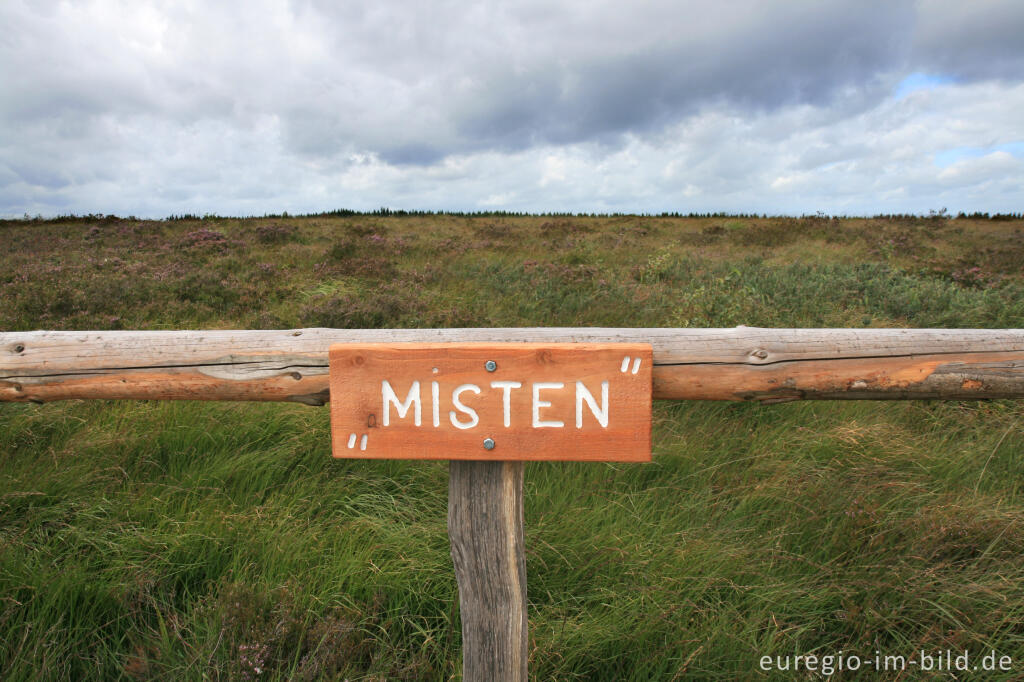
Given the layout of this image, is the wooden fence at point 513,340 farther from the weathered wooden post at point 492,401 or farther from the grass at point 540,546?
the grass at point 540,546

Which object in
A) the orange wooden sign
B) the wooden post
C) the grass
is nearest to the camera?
the orange wooden sign

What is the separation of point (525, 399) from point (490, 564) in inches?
23.0

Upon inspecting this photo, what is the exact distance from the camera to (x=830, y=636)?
2.29 meters

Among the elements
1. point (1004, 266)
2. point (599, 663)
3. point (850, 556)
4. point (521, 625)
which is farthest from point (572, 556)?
point (1004, 266)

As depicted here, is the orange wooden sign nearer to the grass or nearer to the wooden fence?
the wooden fence

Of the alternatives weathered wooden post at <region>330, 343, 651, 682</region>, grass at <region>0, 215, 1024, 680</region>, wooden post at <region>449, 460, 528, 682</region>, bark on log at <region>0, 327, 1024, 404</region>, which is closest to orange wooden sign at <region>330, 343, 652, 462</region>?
weathered wooden post at <region>330, 343, 651, 682</region>

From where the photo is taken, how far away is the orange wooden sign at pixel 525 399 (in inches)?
63.0

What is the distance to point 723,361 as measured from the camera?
1.83m

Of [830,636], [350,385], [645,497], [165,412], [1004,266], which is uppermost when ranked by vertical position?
[1004,266]

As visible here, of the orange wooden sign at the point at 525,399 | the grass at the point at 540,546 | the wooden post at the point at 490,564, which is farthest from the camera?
the grass at the point at 540,546

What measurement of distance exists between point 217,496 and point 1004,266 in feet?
46.5

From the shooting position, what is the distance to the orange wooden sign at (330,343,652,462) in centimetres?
160

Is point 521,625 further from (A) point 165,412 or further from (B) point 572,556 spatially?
(A) point 165,412

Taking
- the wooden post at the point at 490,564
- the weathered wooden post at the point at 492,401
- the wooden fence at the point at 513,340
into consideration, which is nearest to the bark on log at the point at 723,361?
the wooden fence at the point at 513,340
